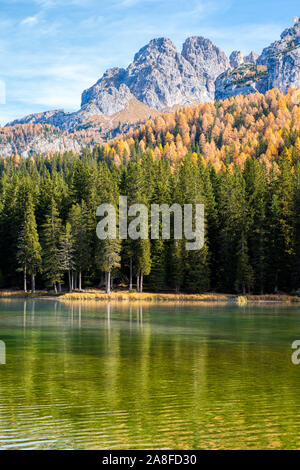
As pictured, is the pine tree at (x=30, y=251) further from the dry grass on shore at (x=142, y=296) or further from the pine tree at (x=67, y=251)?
the dry grass on shore at (x=142, y=296)

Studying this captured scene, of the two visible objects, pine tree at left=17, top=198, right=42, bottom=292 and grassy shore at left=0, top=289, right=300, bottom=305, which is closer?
grassy shore at left=0, top=289, right=300, bottom=305

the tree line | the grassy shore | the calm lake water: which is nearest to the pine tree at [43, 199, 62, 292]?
the tree line

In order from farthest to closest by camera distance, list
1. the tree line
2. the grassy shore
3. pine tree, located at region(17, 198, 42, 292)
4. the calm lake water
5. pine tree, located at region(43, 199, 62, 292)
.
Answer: pine tree, located at region(17, 198, 42, 292) → pine tree, located at region(43, 199, 62, 292) → the tree line → the grassy shore → the calm lake water

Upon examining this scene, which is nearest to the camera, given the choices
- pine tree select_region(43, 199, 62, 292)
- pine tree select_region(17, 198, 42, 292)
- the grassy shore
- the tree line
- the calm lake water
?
the calm lake water

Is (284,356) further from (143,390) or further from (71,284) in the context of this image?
(71,284)

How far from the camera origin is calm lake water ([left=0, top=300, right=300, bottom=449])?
1198 centimetres

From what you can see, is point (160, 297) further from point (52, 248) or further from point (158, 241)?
point (52, 248)

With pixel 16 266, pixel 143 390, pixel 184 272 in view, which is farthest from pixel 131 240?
pixel 143 390

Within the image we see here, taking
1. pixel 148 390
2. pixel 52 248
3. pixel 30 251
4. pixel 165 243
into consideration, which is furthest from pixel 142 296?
pixel 148 390

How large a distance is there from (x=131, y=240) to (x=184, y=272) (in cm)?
875

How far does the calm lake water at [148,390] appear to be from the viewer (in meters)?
12.0

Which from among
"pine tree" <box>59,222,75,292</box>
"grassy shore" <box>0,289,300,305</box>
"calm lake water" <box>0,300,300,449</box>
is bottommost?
"grassy shore" <box>0,289,300,305</box>

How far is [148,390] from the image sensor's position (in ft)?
54.7

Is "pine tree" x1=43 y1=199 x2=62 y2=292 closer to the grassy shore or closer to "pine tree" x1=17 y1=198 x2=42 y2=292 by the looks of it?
"pine tree" x1=17 y1=198 x2=42 y2=292
